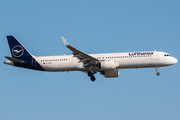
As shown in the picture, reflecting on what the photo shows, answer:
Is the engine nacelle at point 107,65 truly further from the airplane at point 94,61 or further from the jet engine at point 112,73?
the jet engine at point 112,73

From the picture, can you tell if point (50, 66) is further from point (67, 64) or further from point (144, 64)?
point (144, 64)

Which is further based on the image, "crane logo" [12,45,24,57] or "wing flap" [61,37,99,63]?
"crane logo" [12,45,24,57]

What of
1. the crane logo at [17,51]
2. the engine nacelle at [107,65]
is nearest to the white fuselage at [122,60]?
the engine nacelle at [107,65]

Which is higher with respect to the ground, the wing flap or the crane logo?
the crane logo

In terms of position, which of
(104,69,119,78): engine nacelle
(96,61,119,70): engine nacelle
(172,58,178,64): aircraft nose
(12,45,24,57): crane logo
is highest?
(12,45,24,57): crane logo

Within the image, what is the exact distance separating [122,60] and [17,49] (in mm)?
17895

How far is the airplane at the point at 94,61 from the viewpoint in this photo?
47.0m

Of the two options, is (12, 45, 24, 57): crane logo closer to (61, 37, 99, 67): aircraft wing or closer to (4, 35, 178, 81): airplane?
(4, 35, 178, 81): airplane

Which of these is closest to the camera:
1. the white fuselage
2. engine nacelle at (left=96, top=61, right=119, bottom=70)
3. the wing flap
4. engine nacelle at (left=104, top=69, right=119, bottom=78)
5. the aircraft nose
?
the wing flap

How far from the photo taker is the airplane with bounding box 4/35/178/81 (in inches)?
1849

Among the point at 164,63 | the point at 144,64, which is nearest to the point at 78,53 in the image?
the point at 144,64

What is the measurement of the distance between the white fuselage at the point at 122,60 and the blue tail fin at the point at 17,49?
3125 millimetres

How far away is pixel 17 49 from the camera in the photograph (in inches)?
2040

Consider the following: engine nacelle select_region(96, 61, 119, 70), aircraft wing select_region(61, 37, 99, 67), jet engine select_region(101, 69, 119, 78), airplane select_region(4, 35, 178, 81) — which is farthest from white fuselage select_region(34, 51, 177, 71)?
jet engine select_region(101, 69, 119, 78)
